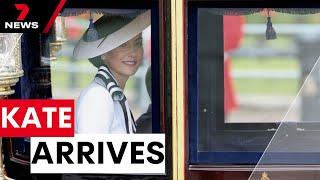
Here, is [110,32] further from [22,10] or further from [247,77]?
[247,77]

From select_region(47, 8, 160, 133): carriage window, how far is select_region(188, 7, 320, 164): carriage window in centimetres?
20

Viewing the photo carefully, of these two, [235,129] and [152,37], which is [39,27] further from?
[235,129]

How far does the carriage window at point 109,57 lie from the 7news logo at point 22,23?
0.11 meters

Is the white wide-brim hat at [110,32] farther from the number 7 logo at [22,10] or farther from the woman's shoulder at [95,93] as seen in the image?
the number 7 logo at [22,10]

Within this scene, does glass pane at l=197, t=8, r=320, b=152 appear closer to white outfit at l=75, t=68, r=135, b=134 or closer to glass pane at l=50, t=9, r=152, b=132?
glass pane at l=50, t=9, r=152, b=132

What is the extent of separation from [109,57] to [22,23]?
41 cm

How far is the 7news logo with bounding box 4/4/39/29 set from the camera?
9.68 ft

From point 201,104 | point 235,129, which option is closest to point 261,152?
point 235,129

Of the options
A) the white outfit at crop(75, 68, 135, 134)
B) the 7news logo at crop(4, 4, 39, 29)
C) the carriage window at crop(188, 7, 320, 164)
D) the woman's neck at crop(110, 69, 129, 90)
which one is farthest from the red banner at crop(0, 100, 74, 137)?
the carriage window at crop(188, 7, 320, 164)

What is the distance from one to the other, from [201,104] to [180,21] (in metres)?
0.38

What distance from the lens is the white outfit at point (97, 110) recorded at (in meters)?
2.99

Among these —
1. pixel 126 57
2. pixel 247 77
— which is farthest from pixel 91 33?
pixel 247 77

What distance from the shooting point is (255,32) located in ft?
9.75

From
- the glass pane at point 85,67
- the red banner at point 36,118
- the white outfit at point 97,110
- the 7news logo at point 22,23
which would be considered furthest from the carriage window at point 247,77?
the 7news logo at point 22,23
